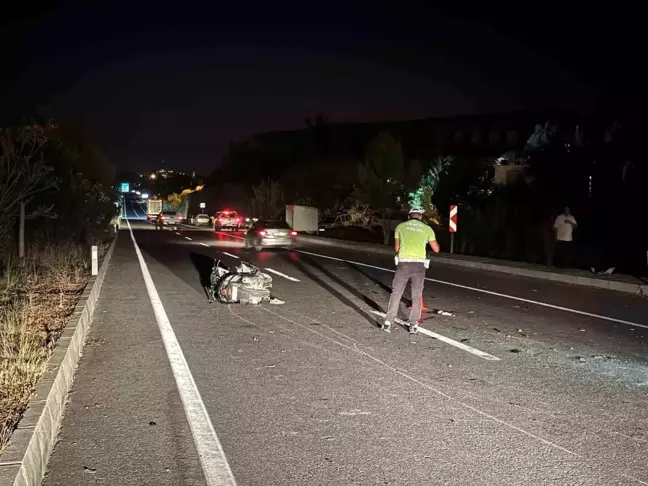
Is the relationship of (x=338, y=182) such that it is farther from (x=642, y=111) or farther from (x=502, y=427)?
(x=502, y=427)

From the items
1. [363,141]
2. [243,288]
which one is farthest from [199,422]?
[363,141]

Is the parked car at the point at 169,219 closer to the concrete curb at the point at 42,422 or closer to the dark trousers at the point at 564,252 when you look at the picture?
the dark trousers at the point at 564,252

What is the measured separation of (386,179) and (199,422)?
37.4m

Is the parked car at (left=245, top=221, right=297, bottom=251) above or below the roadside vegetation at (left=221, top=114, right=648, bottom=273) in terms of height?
below

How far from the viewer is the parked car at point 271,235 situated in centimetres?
2614

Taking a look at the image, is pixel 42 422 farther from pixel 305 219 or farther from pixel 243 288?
pixel 305 219

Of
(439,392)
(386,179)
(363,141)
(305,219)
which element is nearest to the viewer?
(439,392)

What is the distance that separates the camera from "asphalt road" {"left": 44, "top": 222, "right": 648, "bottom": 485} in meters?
4.54

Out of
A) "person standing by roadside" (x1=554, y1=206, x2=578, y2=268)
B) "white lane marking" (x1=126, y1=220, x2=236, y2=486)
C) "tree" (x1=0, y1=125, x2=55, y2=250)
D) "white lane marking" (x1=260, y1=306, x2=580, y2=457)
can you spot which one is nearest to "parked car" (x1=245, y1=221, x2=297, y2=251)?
"tree" (x1=0, y1=125, x2=55, y2=250)

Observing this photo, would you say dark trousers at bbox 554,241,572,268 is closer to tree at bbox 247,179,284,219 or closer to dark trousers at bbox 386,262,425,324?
dark trousers at bbox 386,262,425,324

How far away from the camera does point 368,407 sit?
19.2 ft

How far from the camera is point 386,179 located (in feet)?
138

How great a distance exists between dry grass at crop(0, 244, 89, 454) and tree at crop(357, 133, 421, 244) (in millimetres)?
25344

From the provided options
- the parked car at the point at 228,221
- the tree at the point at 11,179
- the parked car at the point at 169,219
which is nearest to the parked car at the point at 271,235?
the tree at the point at 11,179
